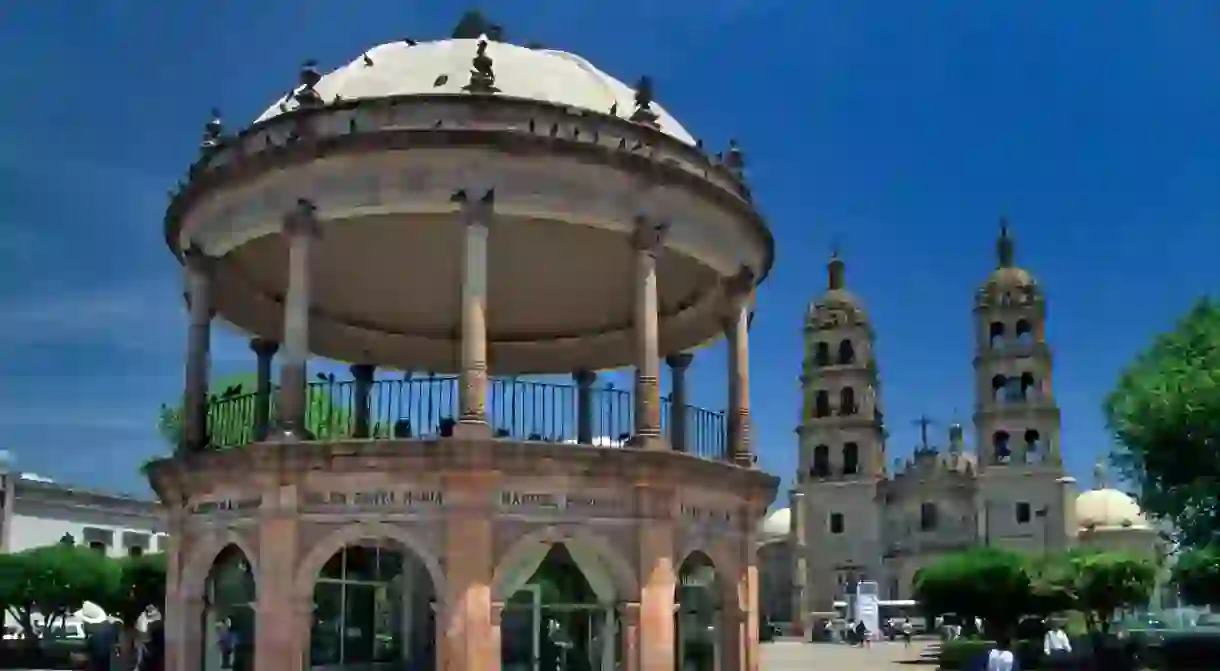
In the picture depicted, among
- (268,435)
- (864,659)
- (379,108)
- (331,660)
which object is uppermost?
(379,108)

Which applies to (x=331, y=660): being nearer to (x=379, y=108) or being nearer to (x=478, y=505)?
(x=478, y=505)

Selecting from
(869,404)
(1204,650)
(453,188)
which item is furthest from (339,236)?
(869,404)

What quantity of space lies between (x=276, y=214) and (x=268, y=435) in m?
3.24

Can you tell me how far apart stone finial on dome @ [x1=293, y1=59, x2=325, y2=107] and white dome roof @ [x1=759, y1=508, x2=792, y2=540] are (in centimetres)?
9373

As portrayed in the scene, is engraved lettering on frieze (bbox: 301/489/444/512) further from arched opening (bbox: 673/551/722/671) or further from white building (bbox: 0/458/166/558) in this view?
white building (bbox: 0/458/166/558)

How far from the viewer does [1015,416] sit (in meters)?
93.7

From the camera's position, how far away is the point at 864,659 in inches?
2547

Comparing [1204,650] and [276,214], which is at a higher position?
[276,214]

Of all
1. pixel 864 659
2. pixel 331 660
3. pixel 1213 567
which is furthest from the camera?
pixel 864 659

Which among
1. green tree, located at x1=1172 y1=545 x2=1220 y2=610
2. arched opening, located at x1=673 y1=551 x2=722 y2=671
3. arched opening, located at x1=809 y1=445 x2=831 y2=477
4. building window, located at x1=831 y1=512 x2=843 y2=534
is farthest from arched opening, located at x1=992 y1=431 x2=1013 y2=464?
arched opening, located at x1=673 y1=551 x2=722 y2=671

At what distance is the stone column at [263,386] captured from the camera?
69.9 feet

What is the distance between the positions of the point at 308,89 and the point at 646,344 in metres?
6.21

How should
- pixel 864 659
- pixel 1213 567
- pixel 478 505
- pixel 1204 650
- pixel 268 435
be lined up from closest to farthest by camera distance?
1. pixel 478 505
2. pixel 268 435
3. pixel 1213 567
4. pixel 1204 650
5. pixel 864 659

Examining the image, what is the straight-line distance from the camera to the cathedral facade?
93375mm
